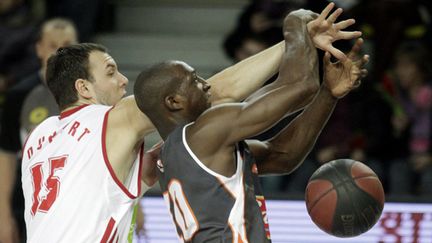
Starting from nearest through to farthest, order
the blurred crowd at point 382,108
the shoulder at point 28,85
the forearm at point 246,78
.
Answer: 1. the forearm at point 246,78
2. the shoulder at point 28,85
3. the blurred crowd at point 382,108

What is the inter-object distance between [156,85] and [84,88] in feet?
1.96

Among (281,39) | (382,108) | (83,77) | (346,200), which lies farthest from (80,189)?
(382,108)

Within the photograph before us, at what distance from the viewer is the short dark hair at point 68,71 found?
5.20 meters

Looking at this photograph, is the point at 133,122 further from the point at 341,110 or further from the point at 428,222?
the point at 341,110

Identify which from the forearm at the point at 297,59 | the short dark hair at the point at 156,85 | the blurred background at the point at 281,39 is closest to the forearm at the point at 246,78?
the forearm at the point at 297,59

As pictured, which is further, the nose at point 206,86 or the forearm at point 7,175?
the forearm at point 7,175

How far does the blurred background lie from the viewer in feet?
27.5

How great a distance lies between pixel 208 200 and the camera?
4.62 meters

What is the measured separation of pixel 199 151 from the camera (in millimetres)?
4621

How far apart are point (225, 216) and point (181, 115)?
51 centimetres

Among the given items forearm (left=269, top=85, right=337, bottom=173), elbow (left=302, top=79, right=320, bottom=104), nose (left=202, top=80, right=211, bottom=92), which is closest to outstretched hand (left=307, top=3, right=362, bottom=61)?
elbow (left=302, top=79, right=320, bottom=104)

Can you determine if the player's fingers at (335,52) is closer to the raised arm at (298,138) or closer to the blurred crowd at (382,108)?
the raised arm at (298,138)

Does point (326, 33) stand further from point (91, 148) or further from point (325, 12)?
point (91, 148)

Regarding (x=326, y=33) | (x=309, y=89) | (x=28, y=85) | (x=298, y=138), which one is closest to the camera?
(x=309, y=89)
